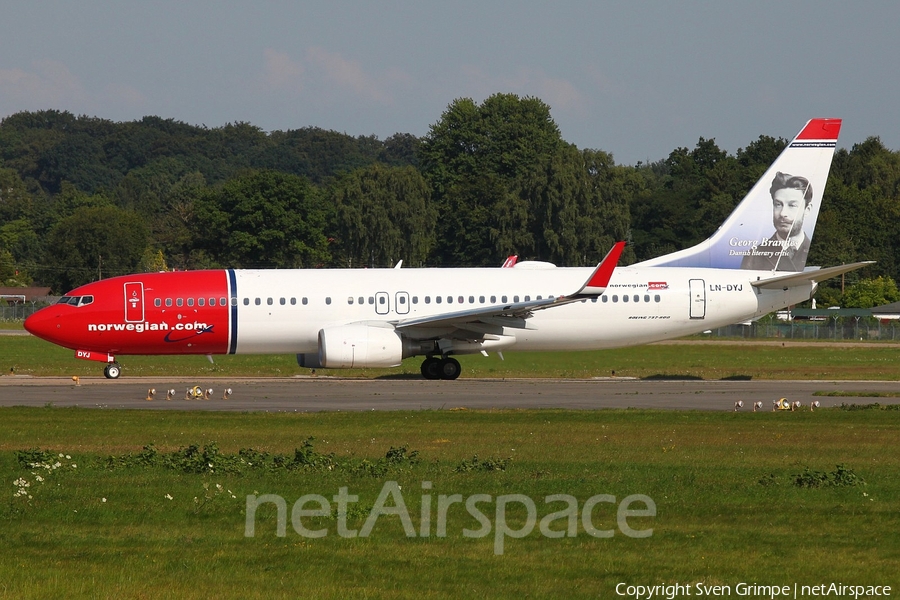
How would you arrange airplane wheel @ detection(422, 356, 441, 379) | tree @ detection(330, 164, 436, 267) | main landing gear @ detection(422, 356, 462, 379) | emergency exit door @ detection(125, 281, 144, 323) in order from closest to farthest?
emergency exit door @ detection(125, 281, 144, 323), main landing gear @ detection(422, 356, 462, 379), airplane wheel @ detection(422, 356, 441, 379), tree @ detection(330, 164, 436, 267)

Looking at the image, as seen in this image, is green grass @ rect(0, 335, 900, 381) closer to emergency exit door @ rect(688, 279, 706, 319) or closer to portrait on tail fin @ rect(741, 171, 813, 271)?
emergency exit door @ rect(688, 279, 706, 319)

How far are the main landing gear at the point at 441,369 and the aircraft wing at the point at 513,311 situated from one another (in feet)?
5.28

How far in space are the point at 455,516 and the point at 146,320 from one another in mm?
22386

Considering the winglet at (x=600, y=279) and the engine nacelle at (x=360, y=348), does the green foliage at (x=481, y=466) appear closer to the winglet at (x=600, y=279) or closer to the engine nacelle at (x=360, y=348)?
the engine nacelle at (x=360, y=348)

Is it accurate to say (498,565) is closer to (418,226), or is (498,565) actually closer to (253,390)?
(253,390)

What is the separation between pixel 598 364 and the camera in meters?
38.4

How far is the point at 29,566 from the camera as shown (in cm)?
999

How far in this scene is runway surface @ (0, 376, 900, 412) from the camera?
25.5 metres

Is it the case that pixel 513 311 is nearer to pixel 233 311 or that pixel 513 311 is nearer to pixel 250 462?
pixel 233 311

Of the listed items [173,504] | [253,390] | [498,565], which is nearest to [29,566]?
[173,504]

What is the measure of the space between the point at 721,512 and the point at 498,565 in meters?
3.27

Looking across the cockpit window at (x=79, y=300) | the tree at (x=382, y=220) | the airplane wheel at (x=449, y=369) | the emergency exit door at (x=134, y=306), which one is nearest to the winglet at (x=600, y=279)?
the airplane wheel at (x=449, y=369)

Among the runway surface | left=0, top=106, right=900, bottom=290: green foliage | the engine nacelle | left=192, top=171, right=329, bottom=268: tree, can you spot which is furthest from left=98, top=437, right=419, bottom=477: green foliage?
left=192, top=171, right=329, bottom=268: tree

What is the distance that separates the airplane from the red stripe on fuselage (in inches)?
1.4
